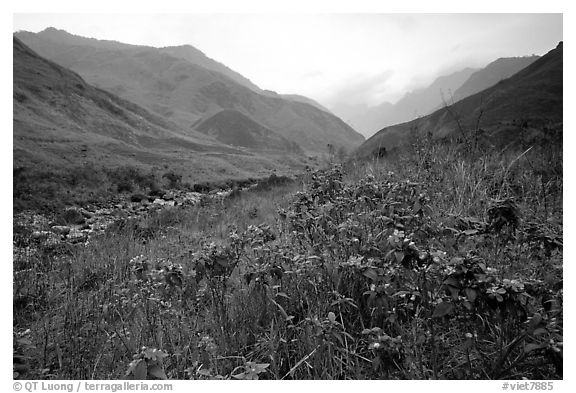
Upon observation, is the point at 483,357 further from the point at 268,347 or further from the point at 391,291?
the point at 268,347

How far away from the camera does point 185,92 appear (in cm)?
14450

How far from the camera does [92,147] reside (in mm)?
27453

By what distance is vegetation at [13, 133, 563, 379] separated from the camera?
198 centimetres

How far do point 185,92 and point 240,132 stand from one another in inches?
2416

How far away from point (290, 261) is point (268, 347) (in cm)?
68

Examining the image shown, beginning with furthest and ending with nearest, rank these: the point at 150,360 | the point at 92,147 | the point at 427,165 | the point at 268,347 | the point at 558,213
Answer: the point at 92,147, the point at 427,165, the point at 558,213, the point at 268,347, the point at 150,360

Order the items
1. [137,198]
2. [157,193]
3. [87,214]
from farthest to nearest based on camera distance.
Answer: [157,193]
[137,198]
[87,214]

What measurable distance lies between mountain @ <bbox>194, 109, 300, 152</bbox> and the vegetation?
9240cm

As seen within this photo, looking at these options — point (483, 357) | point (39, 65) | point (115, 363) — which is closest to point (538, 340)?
point (483, 357)

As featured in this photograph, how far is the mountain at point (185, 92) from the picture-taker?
429ft

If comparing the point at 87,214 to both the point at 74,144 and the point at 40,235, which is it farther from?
the point at 74,144

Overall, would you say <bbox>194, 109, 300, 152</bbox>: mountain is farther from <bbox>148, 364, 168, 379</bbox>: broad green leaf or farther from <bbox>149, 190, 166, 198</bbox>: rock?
<bbox>148, 364, 168, 379</bbox>: broad green leaf

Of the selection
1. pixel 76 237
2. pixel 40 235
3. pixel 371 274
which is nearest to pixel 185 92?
pixel 76 237

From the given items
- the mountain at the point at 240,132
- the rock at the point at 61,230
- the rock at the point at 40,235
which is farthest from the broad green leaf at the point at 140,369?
the mountain at the point at 240,132
